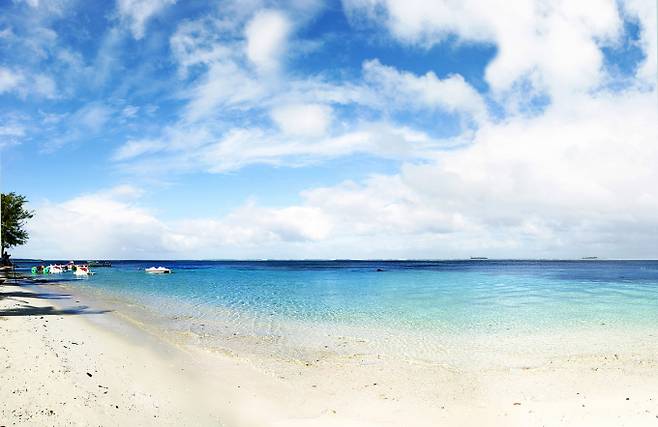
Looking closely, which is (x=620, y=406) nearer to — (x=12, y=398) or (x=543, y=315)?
(x=12, y=398)

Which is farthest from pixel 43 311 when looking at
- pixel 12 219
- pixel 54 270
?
pixel 54 270

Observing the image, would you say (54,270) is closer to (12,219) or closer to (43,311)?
(12,219)

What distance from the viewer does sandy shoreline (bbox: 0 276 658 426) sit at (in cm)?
1033

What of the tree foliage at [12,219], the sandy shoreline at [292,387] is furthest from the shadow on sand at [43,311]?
the tree foliage at [12,219]

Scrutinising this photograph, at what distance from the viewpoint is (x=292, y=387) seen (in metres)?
13.4

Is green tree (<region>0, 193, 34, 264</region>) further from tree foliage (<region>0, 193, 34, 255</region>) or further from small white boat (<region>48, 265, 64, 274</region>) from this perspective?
small white boat (<region>48, 265, 64, 274</region>)

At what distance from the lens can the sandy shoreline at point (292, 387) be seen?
10328mm

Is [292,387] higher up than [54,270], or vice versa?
[292,387]

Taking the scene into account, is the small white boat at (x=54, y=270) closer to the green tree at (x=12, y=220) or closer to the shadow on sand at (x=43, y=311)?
the green tree at (x=12, y=220)

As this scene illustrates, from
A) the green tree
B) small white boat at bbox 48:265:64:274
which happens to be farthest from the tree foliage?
small white boat at bbox 48:265:64:274

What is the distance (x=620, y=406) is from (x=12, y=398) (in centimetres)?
1583

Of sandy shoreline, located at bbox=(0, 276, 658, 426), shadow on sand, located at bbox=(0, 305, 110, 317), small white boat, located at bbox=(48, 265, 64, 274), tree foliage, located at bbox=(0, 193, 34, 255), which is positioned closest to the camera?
sandy shoreline, located at bbox=(0, 276, 658, 426)

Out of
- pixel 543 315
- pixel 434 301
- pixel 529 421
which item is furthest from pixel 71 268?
pixel 529 421

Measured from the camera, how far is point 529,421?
425 inches
